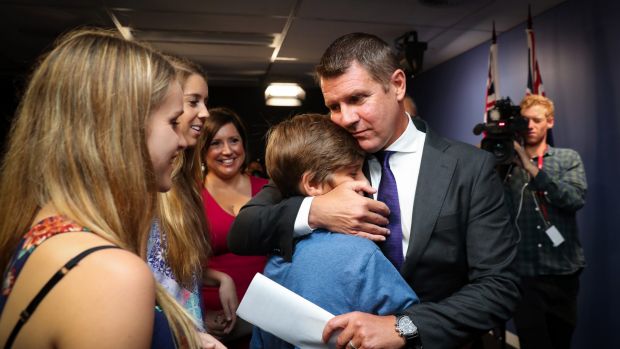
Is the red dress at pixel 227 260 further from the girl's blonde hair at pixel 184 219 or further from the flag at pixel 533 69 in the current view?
the flag at pixel 533 69

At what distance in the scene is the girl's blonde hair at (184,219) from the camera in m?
1.44

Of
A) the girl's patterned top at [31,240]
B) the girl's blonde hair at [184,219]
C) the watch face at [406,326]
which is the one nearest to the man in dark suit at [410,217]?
the watch face at [406,326]

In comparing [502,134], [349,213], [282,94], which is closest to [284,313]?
[349,213]

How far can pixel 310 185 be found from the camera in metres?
1.24

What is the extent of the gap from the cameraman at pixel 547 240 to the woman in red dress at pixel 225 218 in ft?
5.26

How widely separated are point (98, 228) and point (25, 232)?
0.11 metres

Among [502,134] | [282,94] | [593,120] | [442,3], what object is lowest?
[502,134]

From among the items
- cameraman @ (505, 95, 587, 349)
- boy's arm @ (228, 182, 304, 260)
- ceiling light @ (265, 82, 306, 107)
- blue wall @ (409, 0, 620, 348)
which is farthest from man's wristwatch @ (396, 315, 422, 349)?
ceiling light @ (265, 82, 306, 107)

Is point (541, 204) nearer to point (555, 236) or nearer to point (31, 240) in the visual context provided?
point (555, 236)

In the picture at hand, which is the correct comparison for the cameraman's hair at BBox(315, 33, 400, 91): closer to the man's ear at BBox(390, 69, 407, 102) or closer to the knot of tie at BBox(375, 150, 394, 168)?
the man's ear at BBox(390, 69, 407, 102)

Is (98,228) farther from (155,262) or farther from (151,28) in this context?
(151,28)

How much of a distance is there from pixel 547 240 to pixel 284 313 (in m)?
2.34

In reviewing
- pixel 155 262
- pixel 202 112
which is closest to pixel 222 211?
pixel 202 112

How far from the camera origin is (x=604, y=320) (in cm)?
A: 316
